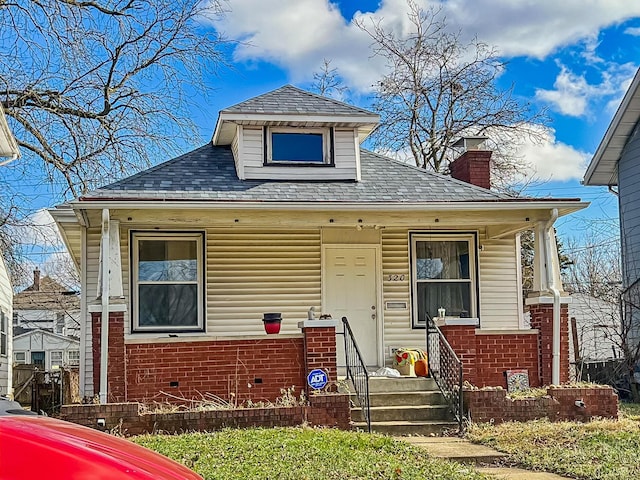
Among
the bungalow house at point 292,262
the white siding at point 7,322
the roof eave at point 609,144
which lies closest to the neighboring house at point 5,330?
the white siding at point 7,322

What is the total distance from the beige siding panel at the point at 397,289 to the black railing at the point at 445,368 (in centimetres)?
127

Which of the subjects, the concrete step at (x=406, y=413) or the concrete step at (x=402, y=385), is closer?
the concrete step at (x=406, y=413)

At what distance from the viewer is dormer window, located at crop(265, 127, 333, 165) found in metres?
14.2

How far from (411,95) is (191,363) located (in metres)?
18.4

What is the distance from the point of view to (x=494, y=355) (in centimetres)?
1238

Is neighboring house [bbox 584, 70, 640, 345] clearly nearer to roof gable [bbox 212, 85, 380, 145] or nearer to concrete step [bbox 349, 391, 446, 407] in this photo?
Result: roof gable [bbox 212, 85, 380, 145]

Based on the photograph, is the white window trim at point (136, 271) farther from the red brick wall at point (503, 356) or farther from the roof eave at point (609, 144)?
the roof eave at point (609, 144)

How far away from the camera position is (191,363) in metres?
11.5

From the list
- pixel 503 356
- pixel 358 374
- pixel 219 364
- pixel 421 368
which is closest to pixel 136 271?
pixel 219 364

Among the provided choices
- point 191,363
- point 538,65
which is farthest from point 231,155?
point 538,65

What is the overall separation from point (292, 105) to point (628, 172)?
910cm

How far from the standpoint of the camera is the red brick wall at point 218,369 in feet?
37.4

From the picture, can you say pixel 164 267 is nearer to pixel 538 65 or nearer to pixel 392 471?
pixel 392 471

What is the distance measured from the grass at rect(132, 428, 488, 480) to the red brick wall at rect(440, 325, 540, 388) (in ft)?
8.53
